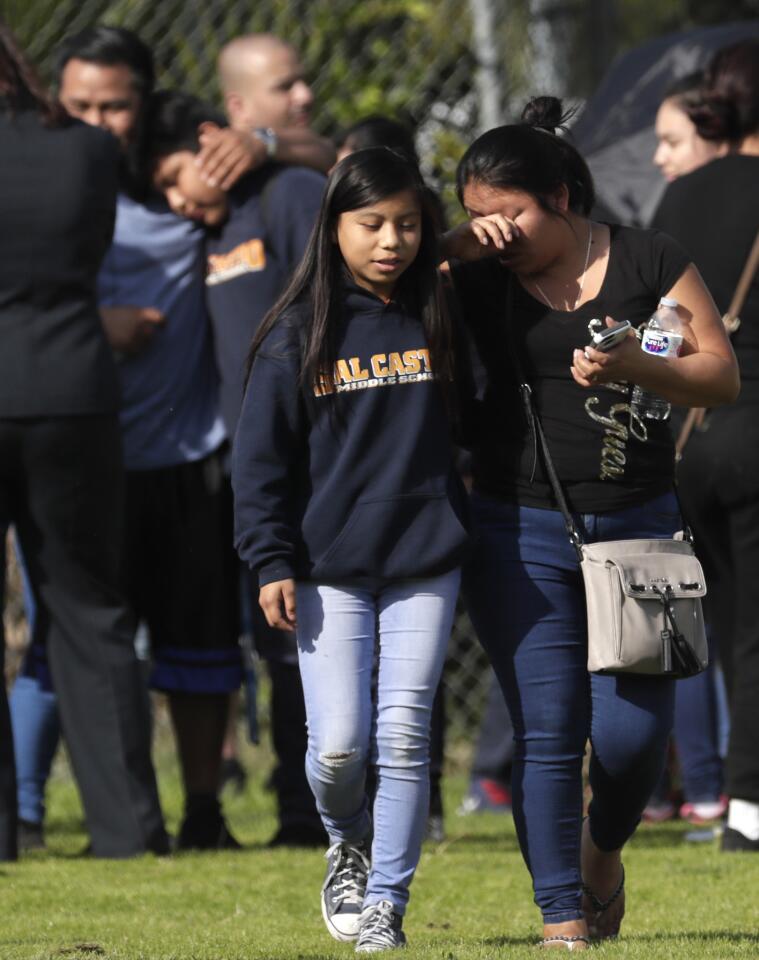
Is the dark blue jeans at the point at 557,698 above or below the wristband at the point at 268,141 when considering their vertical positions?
below

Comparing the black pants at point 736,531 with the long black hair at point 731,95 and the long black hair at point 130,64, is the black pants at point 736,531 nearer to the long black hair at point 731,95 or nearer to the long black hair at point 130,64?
the long black hair at point 731,95

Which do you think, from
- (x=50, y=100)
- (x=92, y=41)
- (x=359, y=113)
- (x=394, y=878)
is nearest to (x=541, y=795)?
(x=394, y=878)

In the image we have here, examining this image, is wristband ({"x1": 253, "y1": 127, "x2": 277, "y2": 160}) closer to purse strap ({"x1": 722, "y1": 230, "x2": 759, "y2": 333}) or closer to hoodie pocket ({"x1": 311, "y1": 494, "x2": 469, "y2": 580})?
purse strap ({"x1": 722, "y1": 230, "x2": 759, "y2": 333})

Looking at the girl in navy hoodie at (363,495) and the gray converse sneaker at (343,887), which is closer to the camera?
the girl in navy hoodie at (363,495)

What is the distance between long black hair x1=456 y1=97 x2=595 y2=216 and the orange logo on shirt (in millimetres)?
1612

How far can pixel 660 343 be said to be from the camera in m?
3.59

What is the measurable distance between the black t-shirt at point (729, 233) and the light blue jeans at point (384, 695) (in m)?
1.78

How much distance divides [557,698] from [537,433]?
0.55 meters

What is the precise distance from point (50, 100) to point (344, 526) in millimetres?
2058

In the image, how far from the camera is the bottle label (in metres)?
3.59

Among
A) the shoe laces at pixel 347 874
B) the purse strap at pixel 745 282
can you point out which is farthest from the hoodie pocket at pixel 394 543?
the purse strap at pixel 745 282

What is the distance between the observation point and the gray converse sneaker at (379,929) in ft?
12.2

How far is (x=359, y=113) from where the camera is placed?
25.0 ft

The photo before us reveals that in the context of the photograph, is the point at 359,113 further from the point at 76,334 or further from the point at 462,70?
the point at 76,334
